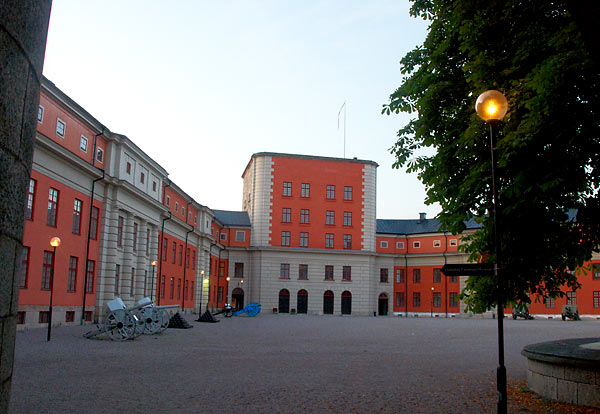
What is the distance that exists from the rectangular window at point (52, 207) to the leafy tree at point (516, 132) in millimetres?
19410

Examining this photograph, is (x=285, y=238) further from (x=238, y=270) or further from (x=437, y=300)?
(x=437, y=300)

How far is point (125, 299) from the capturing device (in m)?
36.6

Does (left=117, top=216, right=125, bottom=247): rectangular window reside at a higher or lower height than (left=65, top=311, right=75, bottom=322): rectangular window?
higher

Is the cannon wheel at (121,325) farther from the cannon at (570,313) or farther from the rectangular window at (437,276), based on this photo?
the rectangular window at (437,276)

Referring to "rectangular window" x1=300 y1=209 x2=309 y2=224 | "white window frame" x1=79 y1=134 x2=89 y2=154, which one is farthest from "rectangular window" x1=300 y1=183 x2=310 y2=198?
"white window frame" x1=79 y1=134 x2=89 y2=154

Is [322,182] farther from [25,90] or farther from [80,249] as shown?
[25,90]

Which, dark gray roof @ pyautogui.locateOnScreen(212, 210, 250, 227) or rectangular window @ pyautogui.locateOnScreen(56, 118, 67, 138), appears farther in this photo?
dark gray roof @ pyautogui.locateOnScreen(212, 210, 250, 227)

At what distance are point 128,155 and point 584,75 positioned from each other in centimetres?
3067

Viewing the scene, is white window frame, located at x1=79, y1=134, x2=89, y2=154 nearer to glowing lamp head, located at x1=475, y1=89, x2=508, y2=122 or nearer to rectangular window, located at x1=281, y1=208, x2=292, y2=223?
glowing lamp head, located at x1=475, y1=89, x2=508, y2=122

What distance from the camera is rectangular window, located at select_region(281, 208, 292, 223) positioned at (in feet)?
218

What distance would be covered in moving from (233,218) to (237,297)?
10.7 meters

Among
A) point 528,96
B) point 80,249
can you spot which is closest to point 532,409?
point 528,96

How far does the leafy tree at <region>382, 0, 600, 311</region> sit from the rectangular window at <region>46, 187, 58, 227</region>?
19.4 metres

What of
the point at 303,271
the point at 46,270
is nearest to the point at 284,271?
the point at 303,271
